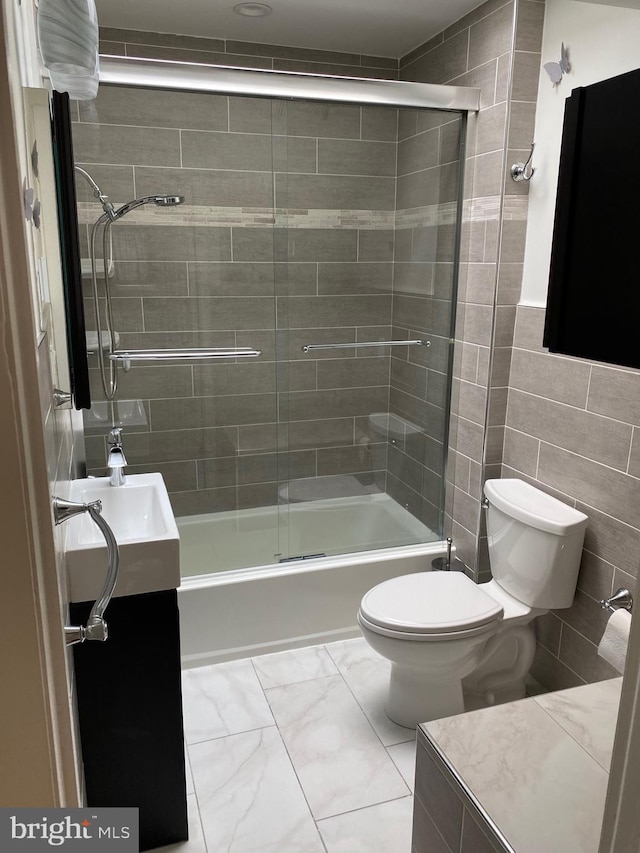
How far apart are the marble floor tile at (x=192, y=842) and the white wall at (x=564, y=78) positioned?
1.80m

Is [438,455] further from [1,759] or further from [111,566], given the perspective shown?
[1,759]

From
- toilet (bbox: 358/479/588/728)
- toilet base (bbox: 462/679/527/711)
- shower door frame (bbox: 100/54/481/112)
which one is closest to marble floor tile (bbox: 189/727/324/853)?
toilet (bbox: 358/479/588/728)

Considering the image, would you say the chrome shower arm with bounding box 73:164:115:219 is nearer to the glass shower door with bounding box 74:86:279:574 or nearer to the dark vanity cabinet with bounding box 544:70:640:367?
the glass shower door with bounding box 74:86:279:574

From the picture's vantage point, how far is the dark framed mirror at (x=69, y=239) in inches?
45.8

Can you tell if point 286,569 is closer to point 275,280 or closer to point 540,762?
point 275,280

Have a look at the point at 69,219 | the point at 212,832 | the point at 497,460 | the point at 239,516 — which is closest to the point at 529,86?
the point at 497,460

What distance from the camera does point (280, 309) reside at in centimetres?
273

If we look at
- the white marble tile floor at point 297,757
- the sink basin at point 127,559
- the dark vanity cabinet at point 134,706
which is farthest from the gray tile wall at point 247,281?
the dark vanity cabinet at point 134,706

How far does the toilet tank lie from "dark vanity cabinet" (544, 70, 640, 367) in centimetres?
168

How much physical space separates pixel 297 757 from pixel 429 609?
0.61 metres

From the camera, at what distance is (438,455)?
2826 millimetres

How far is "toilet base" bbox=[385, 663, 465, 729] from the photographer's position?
2.08 metres

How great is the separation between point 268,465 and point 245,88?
4.90ft

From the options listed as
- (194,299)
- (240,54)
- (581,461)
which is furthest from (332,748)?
(240,54)
